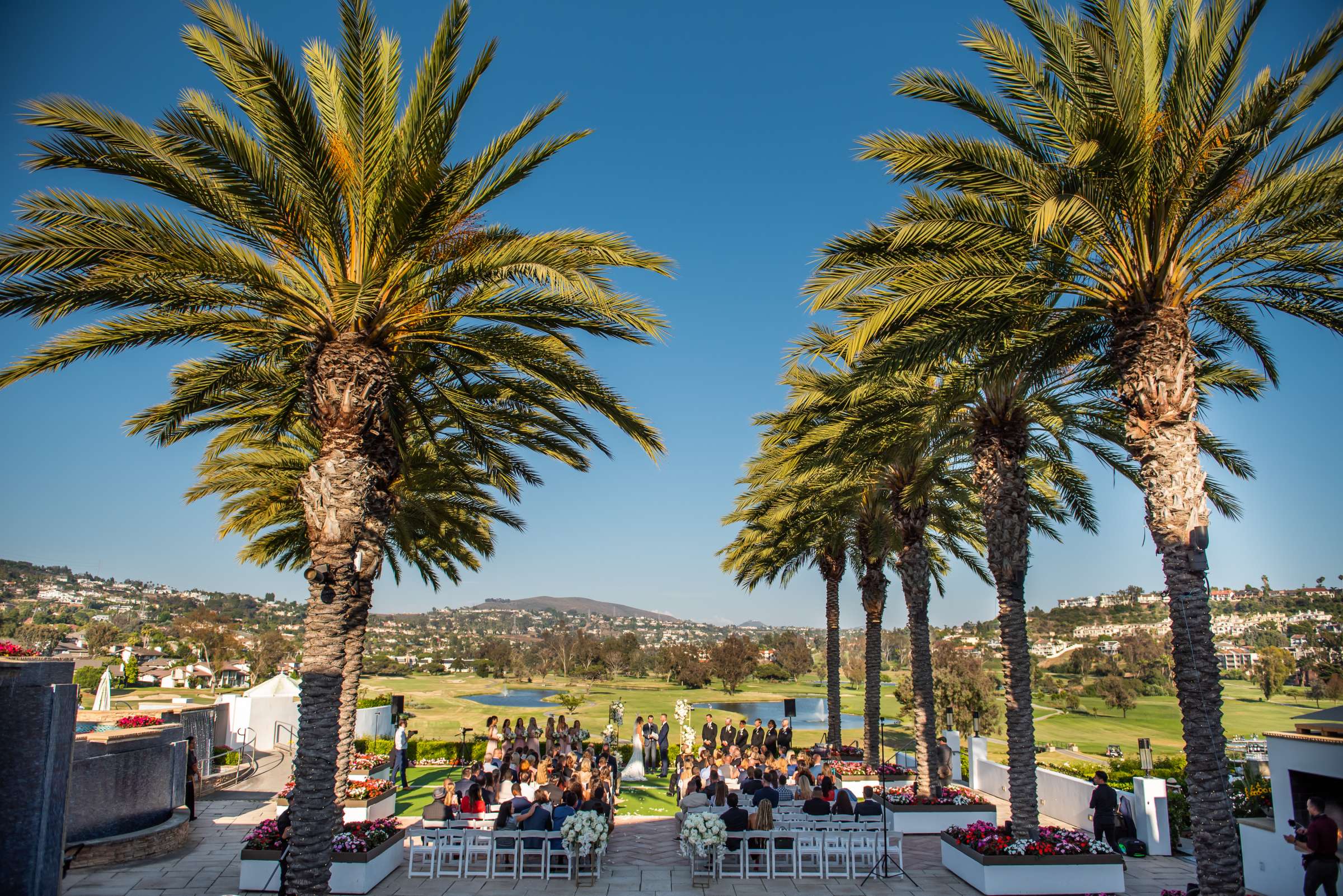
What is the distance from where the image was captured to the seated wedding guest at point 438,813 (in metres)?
12.7

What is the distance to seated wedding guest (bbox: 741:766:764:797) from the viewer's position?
13898 millimetres

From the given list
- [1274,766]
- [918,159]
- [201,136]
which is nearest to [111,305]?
[201,136]

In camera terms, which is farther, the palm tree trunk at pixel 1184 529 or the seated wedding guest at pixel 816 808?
the seated wedding guest at pixel 816 808

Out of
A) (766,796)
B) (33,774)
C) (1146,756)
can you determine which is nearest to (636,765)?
(766,796)

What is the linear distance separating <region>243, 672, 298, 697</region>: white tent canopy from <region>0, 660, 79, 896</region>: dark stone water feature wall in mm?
23172

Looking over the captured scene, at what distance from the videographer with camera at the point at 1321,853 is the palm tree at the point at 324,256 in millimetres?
8872

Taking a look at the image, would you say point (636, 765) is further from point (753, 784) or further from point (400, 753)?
point (753, 784)

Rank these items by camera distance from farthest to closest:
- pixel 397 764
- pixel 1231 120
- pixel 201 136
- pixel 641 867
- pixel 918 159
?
1. pixel 397 764
2. pixel 641 867
3. pixel 918 159
4. pixel 1231 120
5. pixel 201 136

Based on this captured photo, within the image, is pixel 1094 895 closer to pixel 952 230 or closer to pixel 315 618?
pixel 952 230

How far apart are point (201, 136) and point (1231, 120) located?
1119 cm

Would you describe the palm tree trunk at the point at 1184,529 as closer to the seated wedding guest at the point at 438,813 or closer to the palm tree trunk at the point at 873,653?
the seated wedding guest at the point at 438,813

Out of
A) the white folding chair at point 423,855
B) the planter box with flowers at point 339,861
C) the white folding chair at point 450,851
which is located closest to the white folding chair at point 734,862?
the white folding chair at point 450,851

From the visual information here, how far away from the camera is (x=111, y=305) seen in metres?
8.90

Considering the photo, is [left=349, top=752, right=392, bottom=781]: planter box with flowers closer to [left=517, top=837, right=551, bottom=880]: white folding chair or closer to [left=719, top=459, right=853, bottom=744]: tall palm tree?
[left=517, top=837, right=551, bottom=880]: white folding chair
